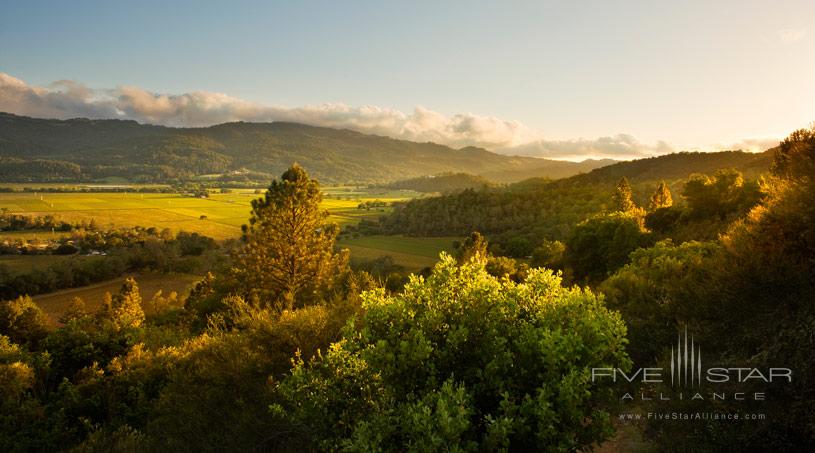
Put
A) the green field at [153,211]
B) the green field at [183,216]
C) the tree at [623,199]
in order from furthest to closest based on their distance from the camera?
the green field at [153,211] → the green field at [183,216] → the tree at [623,199]

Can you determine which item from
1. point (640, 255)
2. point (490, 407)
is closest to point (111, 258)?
point (640, 255)

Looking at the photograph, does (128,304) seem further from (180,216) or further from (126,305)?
(180,216)

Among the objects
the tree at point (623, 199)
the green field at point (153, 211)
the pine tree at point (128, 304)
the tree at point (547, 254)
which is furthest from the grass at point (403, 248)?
the pine tree at point (128, 304)

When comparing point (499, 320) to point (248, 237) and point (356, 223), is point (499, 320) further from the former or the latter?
point (356, 223)

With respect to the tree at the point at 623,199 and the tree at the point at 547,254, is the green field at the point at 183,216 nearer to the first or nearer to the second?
the tree at the point at 547,254

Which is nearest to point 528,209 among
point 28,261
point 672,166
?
point 672,166

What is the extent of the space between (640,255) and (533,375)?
24880 millimetres

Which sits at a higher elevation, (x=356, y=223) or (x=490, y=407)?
(x=490, y=407)

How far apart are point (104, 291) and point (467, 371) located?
230 feet

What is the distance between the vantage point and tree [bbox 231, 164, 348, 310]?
111ft

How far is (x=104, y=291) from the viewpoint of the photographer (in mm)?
62000

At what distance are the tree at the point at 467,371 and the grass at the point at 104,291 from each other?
50542 millimetres

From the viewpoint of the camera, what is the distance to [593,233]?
1662 inches

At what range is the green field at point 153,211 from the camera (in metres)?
115
